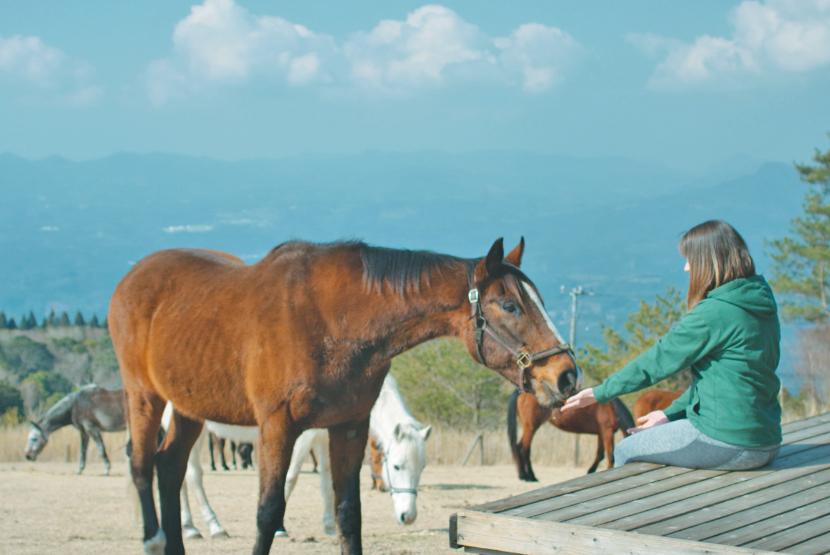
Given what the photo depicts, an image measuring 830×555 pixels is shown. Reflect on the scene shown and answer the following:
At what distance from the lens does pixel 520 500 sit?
4.58 m

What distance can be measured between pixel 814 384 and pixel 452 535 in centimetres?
2299

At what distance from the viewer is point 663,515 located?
14.2 feet

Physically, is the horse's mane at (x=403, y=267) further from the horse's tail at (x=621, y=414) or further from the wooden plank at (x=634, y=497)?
the horse's tail at (x=621, y=414)

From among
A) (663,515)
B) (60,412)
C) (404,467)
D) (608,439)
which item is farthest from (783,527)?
(60,412)

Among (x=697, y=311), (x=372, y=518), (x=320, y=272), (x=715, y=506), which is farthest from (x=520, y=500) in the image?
(x=372, y=518)

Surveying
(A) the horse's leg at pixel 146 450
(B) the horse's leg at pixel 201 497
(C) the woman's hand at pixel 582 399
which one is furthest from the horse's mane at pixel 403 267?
(B) the horse's leg at pixel 201 497

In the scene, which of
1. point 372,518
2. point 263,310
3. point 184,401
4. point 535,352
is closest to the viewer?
point 535,352

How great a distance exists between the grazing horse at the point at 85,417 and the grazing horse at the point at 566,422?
600cm

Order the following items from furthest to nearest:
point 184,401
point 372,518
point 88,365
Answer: point 88,365
point 372,518
point 184,401

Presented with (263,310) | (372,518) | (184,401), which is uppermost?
(263,310)

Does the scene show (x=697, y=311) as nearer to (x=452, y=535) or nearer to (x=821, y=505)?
(x=821, y=505)

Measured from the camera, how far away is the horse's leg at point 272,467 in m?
5.89

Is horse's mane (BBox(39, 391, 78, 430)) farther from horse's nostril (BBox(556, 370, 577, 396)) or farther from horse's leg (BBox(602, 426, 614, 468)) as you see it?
horse's nostril (BBox(556, 370, 577, 396))

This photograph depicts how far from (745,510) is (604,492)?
61 cm
